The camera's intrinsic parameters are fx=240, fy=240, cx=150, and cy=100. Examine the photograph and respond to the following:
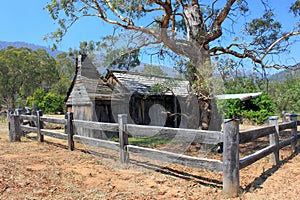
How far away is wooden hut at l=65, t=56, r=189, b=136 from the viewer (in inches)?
441

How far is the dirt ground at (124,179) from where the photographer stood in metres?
4.12

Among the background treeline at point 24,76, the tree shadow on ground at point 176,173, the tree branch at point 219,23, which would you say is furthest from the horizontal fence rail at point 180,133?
→ the background treeline at point 24,76

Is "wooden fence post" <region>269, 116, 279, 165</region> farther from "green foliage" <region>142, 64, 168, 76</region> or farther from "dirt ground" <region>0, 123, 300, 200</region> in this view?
"green foliage" <region>142, 64, 168, 76</region>

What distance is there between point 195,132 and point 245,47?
204 inches

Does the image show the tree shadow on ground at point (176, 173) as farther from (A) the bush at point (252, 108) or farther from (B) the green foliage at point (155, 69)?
(A) the bush at point (252, 108)

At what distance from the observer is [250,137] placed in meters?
4.70

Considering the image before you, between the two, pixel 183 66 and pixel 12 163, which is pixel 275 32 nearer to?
pixel 183 66

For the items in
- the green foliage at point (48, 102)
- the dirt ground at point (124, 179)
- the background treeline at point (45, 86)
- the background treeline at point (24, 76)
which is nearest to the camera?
the dirt ground at point (124, 179)

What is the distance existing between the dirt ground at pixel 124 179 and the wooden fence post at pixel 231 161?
19 centimetres

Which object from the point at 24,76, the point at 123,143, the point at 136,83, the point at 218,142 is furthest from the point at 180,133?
the point at 24,76

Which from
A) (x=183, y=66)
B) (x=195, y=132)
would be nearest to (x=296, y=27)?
(x=183, y=66)

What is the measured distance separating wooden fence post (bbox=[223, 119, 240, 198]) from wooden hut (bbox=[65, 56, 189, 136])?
655 centimetres

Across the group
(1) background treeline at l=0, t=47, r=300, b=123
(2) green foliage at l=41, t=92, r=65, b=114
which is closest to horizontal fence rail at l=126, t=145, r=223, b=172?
(1) background treeline at l=0, t=47, r=300, b=123

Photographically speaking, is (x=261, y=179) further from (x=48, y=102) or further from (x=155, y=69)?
(x=48, y=102)
